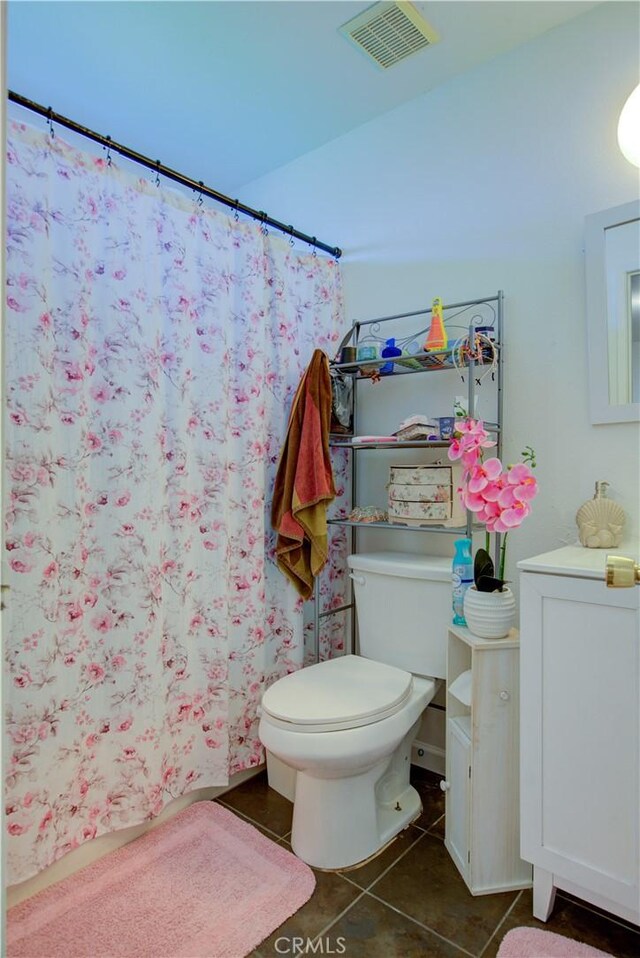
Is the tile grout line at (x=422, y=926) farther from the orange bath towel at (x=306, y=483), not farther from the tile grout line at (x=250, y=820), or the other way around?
the orange bath towel at (x=306, y=483)

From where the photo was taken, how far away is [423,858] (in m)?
1.49

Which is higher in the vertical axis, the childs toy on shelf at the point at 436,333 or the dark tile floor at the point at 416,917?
the childs toy on shelf at the point at 436,333

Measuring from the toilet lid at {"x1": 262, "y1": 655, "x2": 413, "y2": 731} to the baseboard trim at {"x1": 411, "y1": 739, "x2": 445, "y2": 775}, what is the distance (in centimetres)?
43

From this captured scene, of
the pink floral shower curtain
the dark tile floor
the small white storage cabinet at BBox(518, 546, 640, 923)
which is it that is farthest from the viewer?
the pink floral shower curtain

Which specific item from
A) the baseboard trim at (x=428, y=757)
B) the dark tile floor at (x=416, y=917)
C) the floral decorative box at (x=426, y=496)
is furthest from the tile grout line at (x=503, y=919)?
the floral decorative box at (x=426, y=496)

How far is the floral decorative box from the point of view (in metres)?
1.74

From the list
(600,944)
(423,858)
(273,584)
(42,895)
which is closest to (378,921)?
(423,858)

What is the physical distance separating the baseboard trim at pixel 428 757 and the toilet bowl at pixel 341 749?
27 cm

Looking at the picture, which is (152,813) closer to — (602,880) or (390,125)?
(602,880)

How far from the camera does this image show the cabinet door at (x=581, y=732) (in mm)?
1102

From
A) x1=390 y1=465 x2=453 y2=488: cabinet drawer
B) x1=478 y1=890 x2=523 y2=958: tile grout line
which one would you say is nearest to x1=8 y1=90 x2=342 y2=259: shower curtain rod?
x1=390 y1=465 x2=453 y2=488: cabinet drawer

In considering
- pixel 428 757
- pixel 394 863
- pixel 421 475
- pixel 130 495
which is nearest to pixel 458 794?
pixel 394 863

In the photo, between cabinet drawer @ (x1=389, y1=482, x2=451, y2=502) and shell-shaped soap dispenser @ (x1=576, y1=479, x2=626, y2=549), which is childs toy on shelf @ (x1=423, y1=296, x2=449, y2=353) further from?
shell-shaped soap dispenser @ (x1=576, y1=479, x2=626, y2=549)

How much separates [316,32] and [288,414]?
3.91ft
